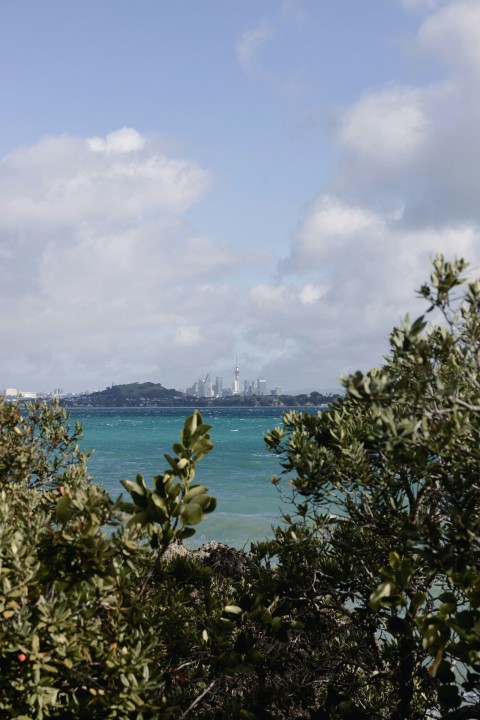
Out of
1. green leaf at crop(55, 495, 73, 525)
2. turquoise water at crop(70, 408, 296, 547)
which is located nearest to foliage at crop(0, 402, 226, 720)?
green leaf at crop(55, 495, 73, 525)

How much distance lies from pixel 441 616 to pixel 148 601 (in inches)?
124

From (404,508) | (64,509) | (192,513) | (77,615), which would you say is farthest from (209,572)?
(64,509)

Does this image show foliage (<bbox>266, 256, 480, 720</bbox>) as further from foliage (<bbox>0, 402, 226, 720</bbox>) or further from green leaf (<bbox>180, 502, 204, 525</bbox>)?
foliage (<bbox>0, 402, 226, 720</bbox>)

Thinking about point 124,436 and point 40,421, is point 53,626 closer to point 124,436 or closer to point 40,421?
point 40,421

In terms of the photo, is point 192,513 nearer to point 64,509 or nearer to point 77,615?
point 64,509

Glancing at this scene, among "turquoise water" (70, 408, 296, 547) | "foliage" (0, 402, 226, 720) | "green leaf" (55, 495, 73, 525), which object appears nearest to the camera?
"foliage" (0, 402, 226, 720)

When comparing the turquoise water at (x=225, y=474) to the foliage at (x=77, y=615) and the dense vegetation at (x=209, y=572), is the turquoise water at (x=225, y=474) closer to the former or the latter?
the dense vegetation at (x=209, y=572)

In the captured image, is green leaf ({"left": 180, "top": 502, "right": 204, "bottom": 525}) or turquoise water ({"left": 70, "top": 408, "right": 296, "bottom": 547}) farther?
turquoise water ({"left": 70, "top": 408, "right": 296, "bottom": 547})

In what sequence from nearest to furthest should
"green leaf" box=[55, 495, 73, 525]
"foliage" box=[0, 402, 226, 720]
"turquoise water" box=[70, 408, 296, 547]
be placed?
"foliage" box=[0, 402, 226, 720] < "green leaf" box=[55, 495, 73, 525] < "turquoise water" box=[70, 408, 296, 547]

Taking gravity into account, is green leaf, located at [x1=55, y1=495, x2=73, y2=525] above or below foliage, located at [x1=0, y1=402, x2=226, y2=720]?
above

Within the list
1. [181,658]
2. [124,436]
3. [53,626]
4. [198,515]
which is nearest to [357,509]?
[181,658]

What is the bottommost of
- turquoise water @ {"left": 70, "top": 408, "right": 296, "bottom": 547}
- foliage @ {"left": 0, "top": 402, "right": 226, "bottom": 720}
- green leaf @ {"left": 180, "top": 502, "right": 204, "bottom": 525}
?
turquoise water @ {"left": 70, "top": 408, "right": 296, "bottom": 547}

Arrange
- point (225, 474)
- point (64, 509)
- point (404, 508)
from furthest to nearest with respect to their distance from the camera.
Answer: point (225, 474) < point (404, 508) < point (64, 509)

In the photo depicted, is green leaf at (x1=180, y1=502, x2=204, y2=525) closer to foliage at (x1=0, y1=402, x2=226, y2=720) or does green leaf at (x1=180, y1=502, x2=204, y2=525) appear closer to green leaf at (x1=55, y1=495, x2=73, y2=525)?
foliage at (x1=0, y1=402, x2=226, y2=720)
